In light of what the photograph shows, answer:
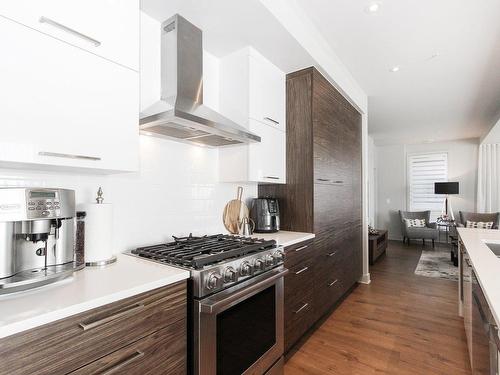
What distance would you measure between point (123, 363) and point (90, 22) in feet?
4.47

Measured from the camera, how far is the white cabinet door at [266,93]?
2129mm

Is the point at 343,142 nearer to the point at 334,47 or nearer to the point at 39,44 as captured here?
the point at 334,47

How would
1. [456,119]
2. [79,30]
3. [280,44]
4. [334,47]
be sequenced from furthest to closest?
[456,119] < [334,47] < [280,44] < [79,30]

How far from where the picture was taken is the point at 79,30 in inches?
44.1

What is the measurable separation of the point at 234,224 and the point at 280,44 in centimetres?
148

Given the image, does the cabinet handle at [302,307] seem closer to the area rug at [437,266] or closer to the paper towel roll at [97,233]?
the paper towel roll at [97,233]

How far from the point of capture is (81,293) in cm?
95

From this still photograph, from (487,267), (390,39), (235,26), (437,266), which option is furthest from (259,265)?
(437,266)

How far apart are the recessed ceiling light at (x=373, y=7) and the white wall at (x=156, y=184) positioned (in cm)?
123

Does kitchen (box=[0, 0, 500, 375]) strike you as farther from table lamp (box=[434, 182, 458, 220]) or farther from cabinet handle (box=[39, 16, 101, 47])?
table lamp (box=[434, 182, 458, 220])

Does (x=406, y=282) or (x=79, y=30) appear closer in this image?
(x=79, y=30)

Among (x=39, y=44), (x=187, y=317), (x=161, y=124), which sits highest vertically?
(x=39, y=44)

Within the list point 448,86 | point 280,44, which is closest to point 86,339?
point 280,44

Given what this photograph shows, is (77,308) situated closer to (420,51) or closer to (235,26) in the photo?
(235,26)
